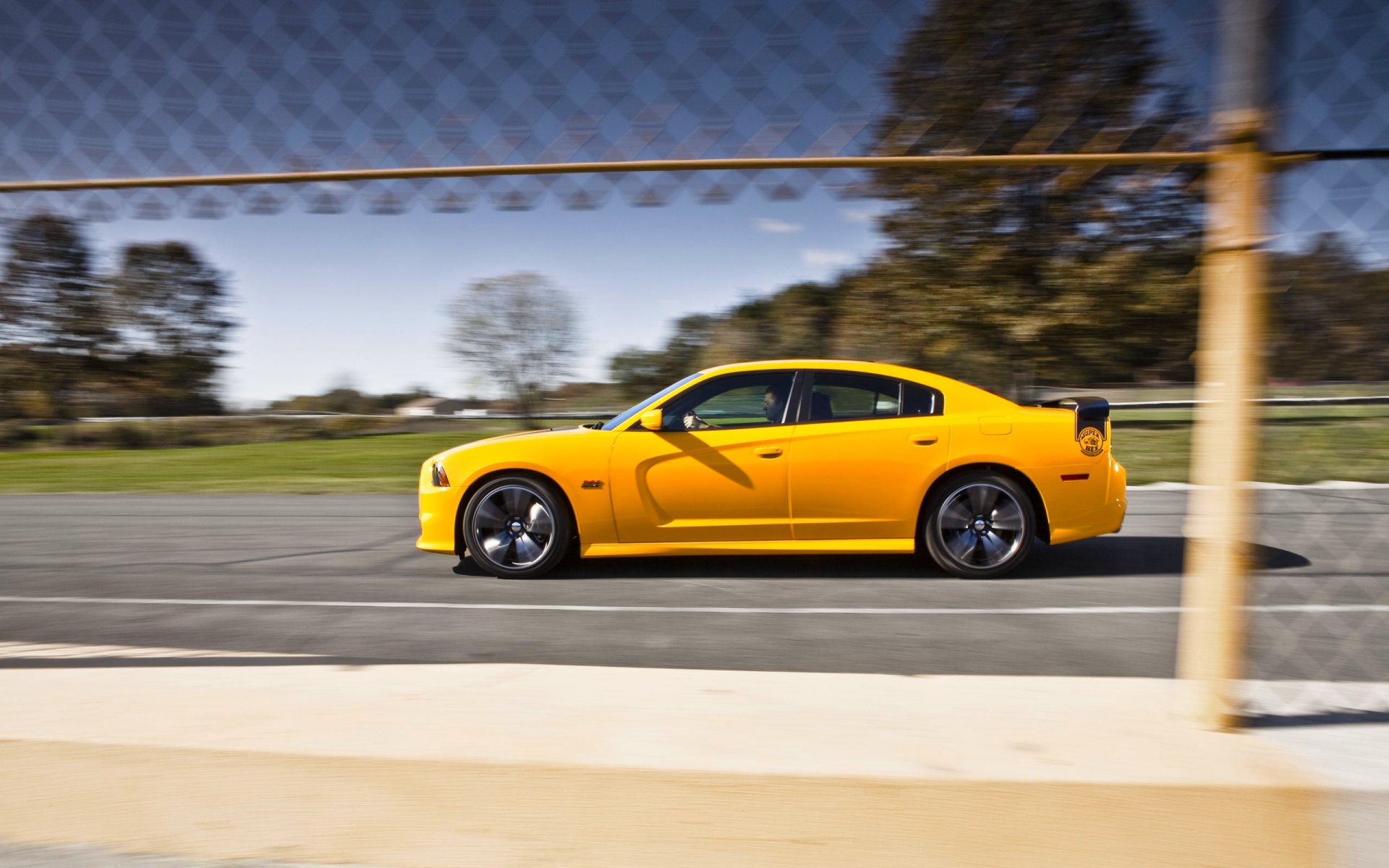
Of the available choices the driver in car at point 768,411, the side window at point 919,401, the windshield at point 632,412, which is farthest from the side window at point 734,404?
the side window at point 919,401

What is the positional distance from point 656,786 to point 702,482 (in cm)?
390

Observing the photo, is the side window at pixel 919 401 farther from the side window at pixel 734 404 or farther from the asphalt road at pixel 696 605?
the asphalt road at pixel 696 605

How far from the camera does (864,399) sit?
6164 millimetres

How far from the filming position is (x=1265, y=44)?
2125mm

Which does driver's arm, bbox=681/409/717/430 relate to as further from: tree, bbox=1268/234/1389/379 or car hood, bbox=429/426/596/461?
tree, bbox=1268/234/1389/379

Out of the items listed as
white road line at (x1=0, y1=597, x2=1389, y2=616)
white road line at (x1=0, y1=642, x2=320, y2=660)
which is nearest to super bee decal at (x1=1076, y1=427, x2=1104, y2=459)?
white road line at (x1=0, y1=597, x2=1389, y2=616)

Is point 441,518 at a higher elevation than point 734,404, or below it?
below

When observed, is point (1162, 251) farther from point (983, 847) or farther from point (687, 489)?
point (983, 847)

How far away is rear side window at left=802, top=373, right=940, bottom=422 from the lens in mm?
6117

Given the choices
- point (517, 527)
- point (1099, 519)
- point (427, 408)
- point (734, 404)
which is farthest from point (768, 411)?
point (427, 408)

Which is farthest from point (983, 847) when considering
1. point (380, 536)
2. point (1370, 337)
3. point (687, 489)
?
point (380, 536)

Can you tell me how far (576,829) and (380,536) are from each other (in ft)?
20.6

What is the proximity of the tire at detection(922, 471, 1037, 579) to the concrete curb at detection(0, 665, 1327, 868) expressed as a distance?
3.34 metres

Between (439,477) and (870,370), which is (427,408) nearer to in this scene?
(439,477)
